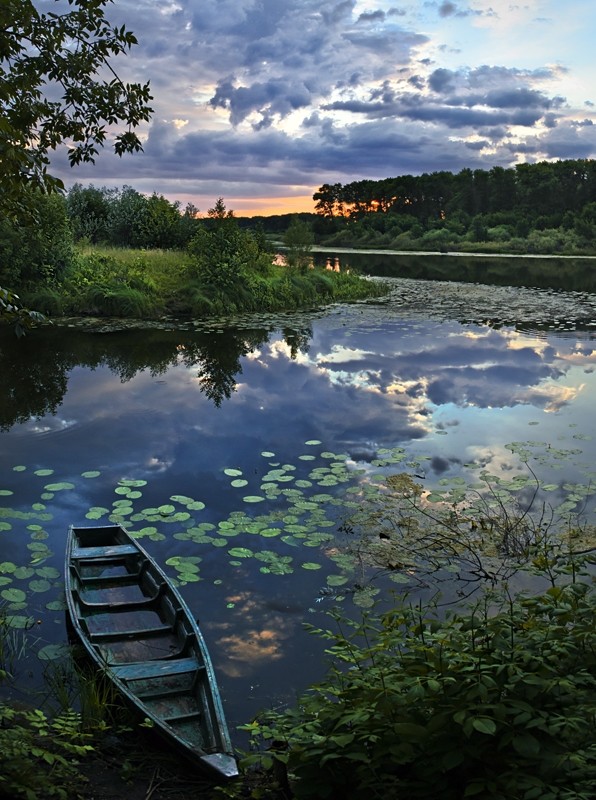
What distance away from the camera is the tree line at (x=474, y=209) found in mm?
84000

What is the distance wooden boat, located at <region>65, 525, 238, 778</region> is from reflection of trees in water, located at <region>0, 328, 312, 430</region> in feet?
19.3

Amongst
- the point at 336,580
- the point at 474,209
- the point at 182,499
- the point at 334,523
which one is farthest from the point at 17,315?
the point at 474,209

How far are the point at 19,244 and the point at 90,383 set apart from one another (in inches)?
391

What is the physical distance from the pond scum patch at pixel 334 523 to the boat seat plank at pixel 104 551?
307 millimetres

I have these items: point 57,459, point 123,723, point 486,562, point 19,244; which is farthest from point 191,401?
point 19,244

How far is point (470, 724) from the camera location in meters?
2.57

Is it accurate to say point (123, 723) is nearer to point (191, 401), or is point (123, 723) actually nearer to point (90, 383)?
point (191, 401)

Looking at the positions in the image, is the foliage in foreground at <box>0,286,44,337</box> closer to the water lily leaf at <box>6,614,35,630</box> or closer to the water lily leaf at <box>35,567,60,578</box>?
the water lily leaf at <box>6,614,35,630</box>

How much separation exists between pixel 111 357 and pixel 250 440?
7933 millimetres

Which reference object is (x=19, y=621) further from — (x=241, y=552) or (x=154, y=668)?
(x=241, y=552)

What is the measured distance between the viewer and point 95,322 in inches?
864

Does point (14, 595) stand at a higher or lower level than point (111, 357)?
lower

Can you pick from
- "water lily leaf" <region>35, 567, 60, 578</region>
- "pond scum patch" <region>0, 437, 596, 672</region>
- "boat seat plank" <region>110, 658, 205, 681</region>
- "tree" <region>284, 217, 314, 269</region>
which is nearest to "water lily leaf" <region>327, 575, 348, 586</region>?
"pond scum patch" <region>0, 437, 596, 672</region>

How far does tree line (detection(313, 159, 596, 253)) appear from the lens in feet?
276
